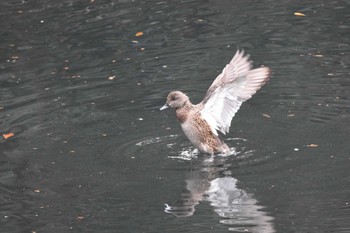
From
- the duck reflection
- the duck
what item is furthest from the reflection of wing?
the duck

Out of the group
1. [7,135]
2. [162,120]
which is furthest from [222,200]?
[7,135]

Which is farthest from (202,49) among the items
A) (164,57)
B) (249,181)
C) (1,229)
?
(1,229)

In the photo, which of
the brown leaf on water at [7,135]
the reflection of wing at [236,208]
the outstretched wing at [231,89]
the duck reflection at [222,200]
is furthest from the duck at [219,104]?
the brown leaf on water at [7,135]

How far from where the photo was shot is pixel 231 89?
10.7 metres

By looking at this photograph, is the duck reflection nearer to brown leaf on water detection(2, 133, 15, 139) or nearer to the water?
the water

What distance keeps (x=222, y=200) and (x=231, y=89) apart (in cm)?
191

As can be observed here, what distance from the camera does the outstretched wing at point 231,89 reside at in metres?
10.6

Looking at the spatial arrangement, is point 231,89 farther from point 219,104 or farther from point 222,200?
point 222,200

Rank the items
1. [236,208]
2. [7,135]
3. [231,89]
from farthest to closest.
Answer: [7,135]
[231,89]
[236,208]

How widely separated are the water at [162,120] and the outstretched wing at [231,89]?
0.34 m

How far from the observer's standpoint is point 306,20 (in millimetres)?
15422

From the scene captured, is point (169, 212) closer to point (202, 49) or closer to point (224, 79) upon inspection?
point (224, 79)

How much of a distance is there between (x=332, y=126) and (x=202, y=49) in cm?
413

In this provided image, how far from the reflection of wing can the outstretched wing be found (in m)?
1.26
